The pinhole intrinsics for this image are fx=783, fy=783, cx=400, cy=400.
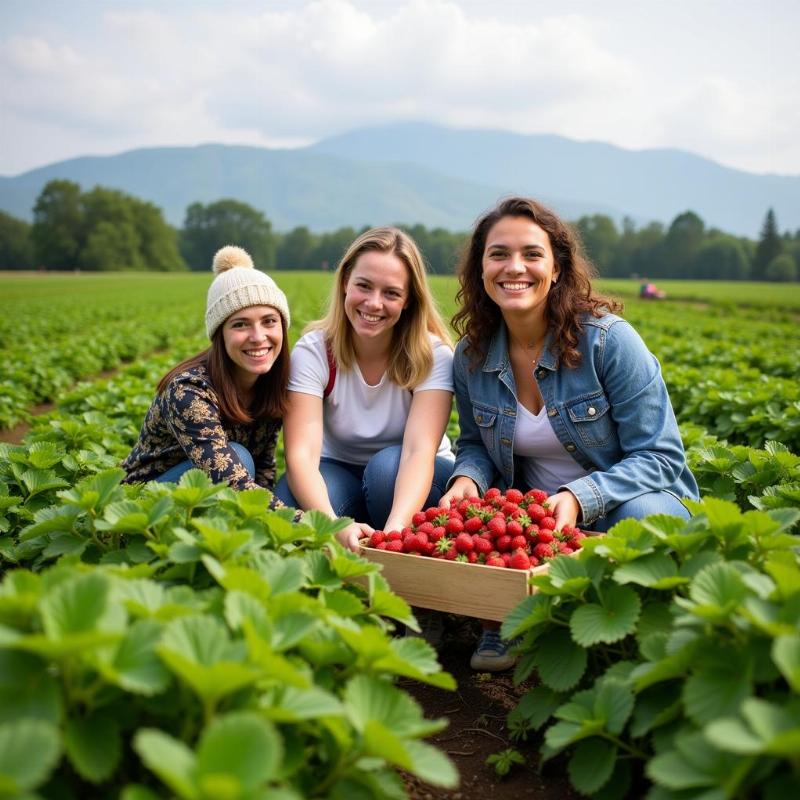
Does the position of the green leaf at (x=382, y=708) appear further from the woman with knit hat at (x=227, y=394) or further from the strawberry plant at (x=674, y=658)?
the woman with knit hat at (x=227, y=394)

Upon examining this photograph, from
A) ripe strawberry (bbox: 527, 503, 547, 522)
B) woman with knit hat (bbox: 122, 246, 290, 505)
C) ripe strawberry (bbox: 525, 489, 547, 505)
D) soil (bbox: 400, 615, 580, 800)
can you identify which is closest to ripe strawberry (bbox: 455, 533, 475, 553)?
ripe strawberry (bbox: 527, 503, 547, 522)

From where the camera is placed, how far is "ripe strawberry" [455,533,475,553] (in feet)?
9.14

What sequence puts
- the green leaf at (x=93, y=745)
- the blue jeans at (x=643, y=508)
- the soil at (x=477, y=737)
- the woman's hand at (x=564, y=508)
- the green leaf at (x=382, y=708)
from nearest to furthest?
1. the green leaf at (x=93, y=745)
2. the green leaf at (x=382, y=708)
3. the soil at (x=477, y=737)
4. the woman's hand at (x=564, y=508)
5. the blue jeans at (x=643, y=508)

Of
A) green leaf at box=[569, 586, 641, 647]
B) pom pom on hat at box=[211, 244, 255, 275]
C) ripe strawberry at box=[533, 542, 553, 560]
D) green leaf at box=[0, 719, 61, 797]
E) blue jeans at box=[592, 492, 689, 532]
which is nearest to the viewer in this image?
green leaf at box=[0, 719, 61, 797]

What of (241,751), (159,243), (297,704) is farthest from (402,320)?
(159,243)

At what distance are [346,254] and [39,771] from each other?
9.51ft

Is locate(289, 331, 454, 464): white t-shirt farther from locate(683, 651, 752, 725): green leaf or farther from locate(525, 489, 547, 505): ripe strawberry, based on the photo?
locate(683, 651, 752, 725): green leaf

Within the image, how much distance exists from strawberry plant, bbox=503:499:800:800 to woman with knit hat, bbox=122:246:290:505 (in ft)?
4.91

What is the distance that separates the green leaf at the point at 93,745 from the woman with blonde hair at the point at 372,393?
1919 millimetres

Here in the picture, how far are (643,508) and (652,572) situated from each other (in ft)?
3.43

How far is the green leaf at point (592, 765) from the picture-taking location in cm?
196

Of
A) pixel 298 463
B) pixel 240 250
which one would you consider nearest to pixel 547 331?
pixel 298 463

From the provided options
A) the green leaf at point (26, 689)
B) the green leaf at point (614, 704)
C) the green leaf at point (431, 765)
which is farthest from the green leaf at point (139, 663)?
the green leaf at point (614, 704)

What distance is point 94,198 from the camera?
9075 centimetres
